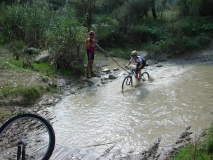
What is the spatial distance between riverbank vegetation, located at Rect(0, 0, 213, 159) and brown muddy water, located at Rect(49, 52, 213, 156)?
1511 mm

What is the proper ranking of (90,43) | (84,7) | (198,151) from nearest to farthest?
1. (198,151)
2. (90,43)
3. (84,7)

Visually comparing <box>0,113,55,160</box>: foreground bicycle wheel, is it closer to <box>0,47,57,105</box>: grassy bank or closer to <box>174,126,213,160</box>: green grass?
<box>0,47,57,105</box>: grassy bank

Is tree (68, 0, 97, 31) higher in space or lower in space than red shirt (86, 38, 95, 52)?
higher

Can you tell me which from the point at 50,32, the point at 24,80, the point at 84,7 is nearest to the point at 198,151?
the point at 24,80

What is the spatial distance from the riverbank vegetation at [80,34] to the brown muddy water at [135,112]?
4.96 feet

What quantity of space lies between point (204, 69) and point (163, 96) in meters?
5.33

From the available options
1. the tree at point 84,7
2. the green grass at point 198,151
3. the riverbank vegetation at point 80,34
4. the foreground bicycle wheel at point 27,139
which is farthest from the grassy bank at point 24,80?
the tree at point 84,7

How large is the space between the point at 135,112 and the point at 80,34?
16.6ft

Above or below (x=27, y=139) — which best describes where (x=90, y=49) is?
above

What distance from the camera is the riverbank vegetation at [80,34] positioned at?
31.5ft

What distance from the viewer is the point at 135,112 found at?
7.56 metres

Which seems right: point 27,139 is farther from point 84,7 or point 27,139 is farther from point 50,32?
point 84,7

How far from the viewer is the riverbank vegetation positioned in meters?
9.59

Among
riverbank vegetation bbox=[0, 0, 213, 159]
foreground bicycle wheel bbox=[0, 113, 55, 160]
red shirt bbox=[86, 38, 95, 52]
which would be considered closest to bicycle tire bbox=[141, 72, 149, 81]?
red shirt bbox=[86, 38, 95, 52]
